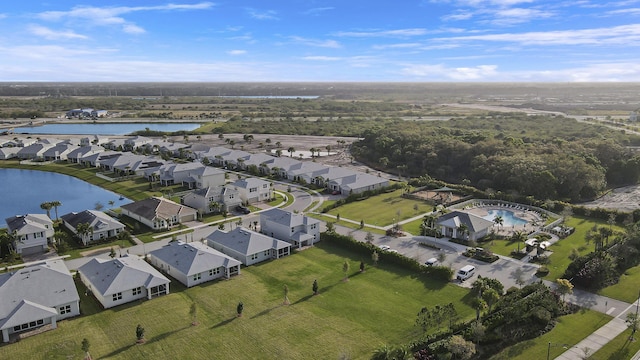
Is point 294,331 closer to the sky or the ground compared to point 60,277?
closer to the ground

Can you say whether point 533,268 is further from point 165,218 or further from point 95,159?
point 95,159

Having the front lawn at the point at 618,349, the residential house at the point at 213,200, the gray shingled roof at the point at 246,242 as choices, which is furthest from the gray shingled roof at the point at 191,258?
the front lawn at the point at 618,349

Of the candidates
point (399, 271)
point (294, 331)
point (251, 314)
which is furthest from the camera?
point (399, 271)

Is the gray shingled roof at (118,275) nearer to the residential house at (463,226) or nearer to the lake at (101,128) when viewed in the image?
the residential house at (463,226)

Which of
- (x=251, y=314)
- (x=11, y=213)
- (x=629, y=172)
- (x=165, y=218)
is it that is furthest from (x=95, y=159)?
(x=629, y=172)

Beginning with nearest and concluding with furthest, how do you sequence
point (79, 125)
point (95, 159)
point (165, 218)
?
point (165, 218)
point (95, 159)
point (79, 125)

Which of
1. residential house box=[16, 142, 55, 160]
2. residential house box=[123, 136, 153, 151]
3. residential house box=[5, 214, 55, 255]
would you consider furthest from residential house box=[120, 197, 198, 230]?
residential house box=[123, 136, 153, 151]

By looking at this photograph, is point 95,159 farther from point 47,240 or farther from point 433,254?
point 433,254

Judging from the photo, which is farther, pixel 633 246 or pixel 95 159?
pixel 95 159
